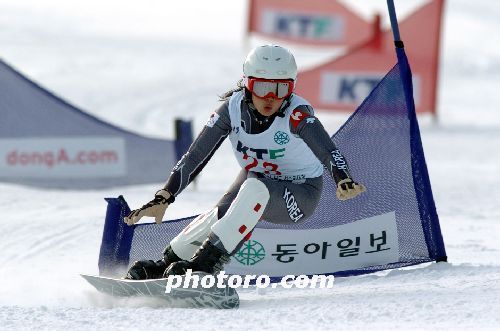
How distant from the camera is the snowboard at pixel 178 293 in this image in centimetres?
496

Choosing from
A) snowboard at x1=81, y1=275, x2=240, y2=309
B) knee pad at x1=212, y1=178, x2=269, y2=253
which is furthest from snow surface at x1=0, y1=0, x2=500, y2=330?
knee pad at x1=212, y1=178, x2=269, y2=253

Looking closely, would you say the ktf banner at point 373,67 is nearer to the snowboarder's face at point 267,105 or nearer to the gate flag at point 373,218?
the gate flag at point 373,218

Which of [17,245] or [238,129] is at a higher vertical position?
[238,129]

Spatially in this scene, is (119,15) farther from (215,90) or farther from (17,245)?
(17,245)

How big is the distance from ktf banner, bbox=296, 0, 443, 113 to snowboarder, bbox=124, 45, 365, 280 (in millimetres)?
8760

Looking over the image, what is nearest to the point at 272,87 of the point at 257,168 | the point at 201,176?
the point at 257,168

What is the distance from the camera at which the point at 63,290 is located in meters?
5.78

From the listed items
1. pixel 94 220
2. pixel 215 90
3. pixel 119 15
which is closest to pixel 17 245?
pixel 94 220

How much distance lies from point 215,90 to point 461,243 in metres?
10.1

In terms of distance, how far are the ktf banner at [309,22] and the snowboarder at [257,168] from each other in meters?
12.7

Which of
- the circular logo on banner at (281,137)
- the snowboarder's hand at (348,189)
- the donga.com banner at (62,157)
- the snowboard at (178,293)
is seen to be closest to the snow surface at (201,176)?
the snowboard at (178,293)

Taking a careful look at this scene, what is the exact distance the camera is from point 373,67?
1427 centimetres

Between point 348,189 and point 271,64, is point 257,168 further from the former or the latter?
point 348,189

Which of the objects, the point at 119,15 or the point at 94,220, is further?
the point at 119,15
